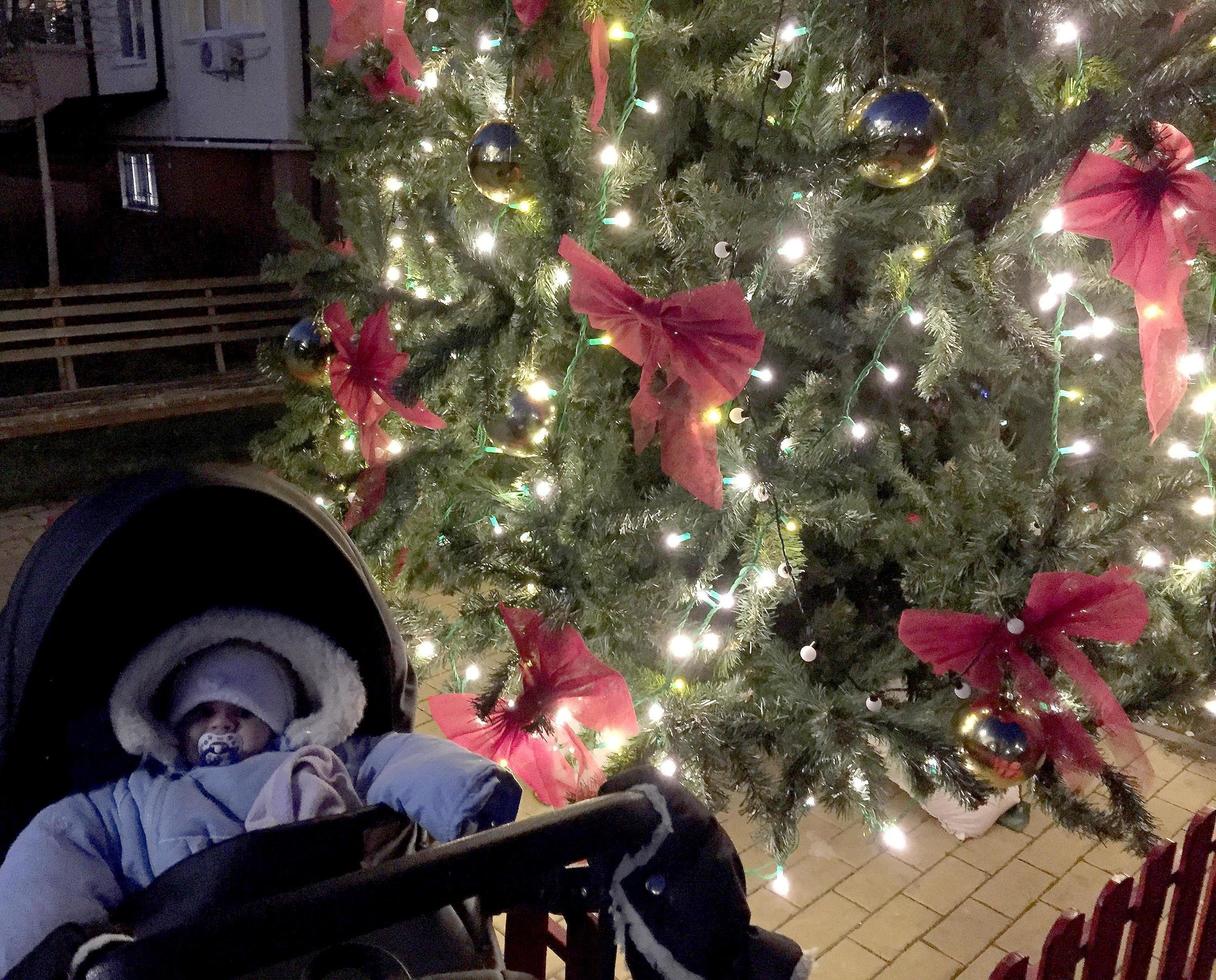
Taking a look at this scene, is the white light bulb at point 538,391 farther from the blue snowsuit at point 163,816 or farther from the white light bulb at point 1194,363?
the white light bulb at point 1194,363

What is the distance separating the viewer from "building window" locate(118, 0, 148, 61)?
8461 mm

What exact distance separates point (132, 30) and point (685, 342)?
9200mm

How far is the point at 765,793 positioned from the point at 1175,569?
1073 mm

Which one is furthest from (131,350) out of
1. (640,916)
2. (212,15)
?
(640,916)

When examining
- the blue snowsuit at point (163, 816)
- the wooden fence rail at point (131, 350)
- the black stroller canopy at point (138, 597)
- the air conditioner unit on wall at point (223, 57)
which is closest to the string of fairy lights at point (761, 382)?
the black stroller canopy at point (138, 597)

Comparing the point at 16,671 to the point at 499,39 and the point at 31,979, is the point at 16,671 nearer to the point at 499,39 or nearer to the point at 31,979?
the point at 31,979

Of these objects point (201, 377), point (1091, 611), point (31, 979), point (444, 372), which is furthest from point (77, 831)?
point (201, 377)

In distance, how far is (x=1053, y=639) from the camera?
5.14 ft

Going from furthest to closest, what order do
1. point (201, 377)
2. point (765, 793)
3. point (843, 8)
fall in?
point (201, 377) < point (765, 793) < point (843, 8)

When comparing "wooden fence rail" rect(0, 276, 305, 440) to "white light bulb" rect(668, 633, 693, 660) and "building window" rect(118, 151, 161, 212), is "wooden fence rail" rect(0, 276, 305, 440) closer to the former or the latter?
"building window" rect(118, 151, 161, 212)

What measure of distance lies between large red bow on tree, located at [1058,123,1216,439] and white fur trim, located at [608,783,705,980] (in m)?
1.20

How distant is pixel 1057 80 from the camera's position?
1751 mm

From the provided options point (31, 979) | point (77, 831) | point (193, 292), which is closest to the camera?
point (31, 979)

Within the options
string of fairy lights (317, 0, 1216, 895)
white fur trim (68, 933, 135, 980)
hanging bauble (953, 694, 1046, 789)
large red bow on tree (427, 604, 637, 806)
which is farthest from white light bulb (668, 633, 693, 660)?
white fur trim (68, 933, 135, 980)
